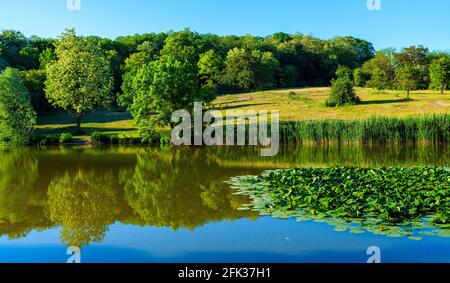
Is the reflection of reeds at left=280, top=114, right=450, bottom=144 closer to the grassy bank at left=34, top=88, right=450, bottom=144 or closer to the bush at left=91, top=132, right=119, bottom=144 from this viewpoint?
the grassy bank at left=34, top=88, right=450, bottom=144

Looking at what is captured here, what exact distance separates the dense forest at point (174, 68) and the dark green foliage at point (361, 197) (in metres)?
23.0

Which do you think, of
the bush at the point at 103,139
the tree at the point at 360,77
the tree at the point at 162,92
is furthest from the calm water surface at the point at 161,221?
the tree at the point at 360,77

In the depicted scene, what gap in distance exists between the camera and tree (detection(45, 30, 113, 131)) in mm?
45531

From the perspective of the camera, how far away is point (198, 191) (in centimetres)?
1716

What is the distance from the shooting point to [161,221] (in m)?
13.0

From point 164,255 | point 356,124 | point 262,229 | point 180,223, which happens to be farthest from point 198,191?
point 356,124

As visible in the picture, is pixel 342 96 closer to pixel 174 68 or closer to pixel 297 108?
pixel 297 108

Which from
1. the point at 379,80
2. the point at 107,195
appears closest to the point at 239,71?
the point at 379,80

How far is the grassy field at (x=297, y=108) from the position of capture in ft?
149

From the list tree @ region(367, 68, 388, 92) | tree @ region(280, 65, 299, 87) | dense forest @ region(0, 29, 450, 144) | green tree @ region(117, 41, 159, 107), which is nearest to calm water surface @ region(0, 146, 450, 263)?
dense forest @ region(0, 29, 450, 144)

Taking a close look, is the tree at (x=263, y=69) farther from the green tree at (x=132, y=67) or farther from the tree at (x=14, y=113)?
the tree at (x=14, y=113)

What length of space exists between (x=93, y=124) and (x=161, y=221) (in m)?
38.4
